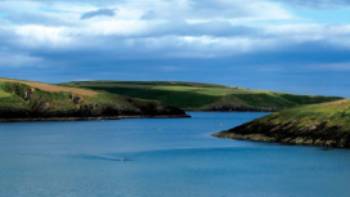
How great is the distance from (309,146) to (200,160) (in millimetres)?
20695

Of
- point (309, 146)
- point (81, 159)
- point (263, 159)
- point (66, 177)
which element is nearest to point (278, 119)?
point (309, 146)

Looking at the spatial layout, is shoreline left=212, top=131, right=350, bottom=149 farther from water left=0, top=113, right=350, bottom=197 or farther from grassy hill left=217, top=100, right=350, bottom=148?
water left=0, top=113, right=350, bottom=197

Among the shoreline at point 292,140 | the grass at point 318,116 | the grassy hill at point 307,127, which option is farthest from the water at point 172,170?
the grass at point 318,116

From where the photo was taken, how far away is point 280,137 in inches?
4397

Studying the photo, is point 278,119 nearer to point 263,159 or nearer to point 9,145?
point 263,159

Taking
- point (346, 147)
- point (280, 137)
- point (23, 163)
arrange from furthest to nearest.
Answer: point (280, 137) < point (346, 147) < point (23, 163)

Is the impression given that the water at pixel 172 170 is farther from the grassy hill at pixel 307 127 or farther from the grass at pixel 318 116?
the grass at pixel 318 116

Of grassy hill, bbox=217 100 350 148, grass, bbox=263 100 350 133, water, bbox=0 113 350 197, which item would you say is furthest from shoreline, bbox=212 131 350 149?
water, bbox=0 113 350 197

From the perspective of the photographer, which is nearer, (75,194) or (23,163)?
(75,194)

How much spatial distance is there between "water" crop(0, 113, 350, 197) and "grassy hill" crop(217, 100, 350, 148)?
14.2ft

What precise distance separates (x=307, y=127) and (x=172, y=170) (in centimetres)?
3762

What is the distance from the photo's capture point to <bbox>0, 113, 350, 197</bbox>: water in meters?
60.6

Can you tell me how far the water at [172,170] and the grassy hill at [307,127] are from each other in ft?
14.2

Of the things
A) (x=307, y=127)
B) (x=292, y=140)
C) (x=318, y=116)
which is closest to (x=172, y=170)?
(x=292, y=140)
